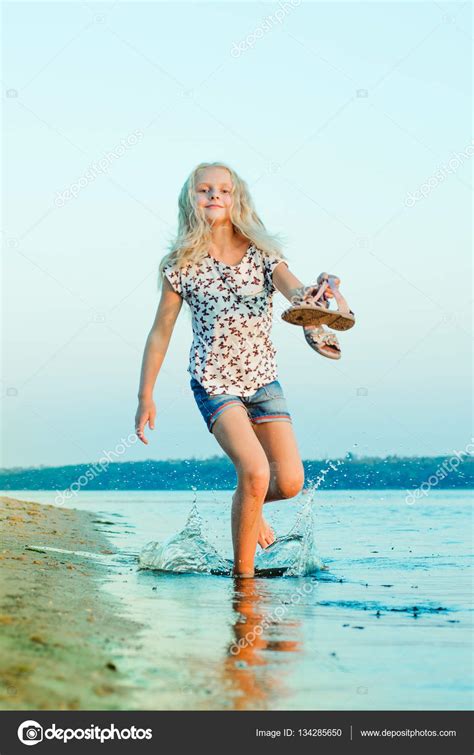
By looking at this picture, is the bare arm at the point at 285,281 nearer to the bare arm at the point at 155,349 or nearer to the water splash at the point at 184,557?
the bare arm at the point at 155,349

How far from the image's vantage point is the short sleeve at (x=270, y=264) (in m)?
5.86

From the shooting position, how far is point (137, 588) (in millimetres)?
5113

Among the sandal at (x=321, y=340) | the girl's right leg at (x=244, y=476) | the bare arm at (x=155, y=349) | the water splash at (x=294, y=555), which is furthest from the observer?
the water splash at (x=294, y=555)

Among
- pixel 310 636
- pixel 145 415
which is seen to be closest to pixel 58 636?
pixel 310 636

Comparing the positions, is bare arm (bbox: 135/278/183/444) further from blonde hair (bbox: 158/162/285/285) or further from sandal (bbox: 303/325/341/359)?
sandal (bbox: 303/325/341/359)

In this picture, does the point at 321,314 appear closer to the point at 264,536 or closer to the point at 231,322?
the point at 231,322

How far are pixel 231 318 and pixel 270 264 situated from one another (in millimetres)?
388

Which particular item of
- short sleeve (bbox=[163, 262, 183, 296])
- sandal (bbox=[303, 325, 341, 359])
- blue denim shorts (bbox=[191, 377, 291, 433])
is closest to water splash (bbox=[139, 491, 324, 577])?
blue denim shorts (bbox=[191, 377, 291, 433])

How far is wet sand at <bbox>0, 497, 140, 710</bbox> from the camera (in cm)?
272

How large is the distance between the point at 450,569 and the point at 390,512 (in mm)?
6757

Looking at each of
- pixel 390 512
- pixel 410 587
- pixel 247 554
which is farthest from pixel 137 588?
pixel 390 512

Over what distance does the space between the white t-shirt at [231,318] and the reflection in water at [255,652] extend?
1399 millimetres

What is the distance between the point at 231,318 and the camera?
584cm

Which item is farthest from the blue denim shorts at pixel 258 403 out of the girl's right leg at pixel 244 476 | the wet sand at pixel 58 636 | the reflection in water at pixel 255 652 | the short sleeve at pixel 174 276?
the reflection in water at pixel 255 652
